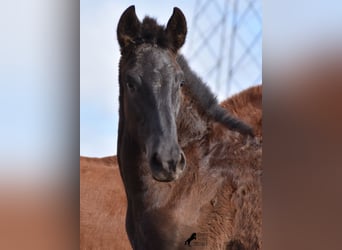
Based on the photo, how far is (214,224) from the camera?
1287 millimetres

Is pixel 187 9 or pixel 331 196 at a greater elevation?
pixel 187 9

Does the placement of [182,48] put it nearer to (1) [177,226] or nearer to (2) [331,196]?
(1) [177,226]

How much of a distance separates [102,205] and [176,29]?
50cm

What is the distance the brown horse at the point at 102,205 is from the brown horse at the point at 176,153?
2cm

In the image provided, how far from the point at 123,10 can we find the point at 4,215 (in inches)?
23.6

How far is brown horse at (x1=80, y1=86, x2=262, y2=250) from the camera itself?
121 cm

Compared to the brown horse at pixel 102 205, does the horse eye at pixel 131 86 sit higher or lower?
higher

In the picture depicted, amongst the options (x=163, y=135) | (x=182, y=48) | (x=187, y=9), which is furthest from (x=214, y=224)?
(x=187, y=9)

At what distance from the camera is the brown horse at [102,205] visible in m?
1.21

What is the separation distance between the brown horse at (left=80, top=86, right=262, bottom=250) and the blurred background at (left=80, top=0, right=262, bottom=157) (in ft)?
0.13

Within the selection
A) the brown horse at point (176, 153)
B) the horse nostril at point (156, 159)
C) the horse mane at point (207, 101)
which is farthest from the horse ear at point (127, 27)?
the horse nostril at point (156, 159)

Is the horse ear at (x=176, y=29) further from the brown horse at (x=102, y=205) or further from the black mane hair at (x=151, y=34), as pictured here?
the brown horse at (x=102, y=205)

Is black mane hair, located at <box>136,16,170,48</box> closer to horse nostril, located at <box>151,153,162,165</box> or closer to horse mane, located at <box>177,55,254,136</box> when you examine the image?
horse mane, located at <box>177,55,254,136</box>

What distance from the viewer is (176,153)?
123 cm
